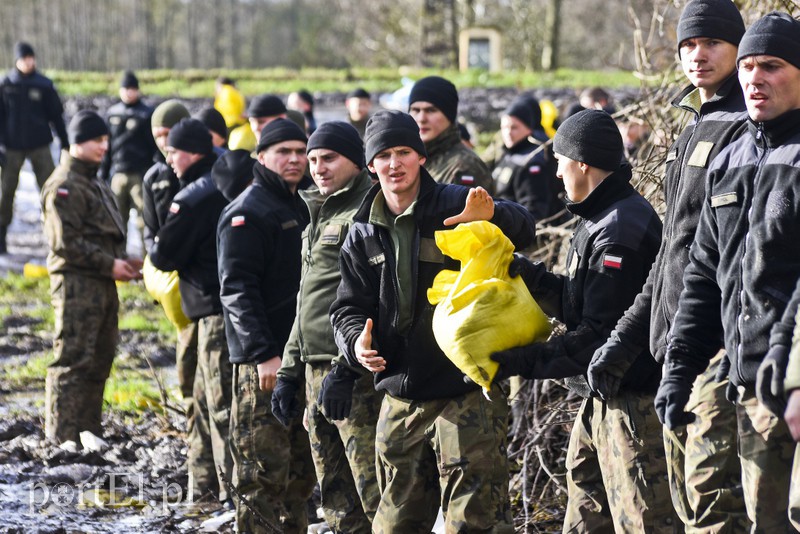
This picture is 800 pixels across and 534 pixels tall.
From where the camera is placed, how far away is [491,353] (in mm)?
4188

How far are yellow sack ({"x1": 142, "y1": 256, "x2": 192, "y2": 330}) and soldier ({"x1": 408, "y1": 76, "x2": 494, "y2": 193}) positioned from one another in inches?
64.8

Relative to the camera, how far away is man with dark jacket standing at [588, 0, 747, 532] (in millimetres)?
3750

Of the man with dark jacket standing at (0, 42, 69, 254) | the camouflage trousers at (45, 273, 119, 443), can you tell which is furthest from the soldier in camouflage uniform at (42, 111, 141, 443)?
the man with dark jacket standing at (0, 42, 69, 254)

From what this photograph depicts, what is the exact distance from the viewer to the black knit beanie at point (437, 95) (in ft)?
21.2

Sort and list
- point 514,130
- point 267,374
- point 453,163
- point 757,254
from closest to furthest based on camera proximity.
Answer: point 757,254, point 267,374, point 453,163, point 514,130

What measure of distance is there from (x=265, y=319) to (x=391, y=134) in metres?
1.51

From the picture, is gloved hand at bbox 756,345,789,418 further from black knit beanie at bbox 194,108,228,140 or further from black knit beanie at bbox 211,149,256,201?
black knit beanie at bbox 194,108,228,140

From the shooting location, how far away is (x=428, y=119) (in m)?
6.49

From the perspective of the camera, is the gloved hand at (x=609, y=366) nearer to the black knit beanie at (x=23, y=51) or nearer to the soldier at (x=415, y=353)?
the soldier at (x=415, y=353)

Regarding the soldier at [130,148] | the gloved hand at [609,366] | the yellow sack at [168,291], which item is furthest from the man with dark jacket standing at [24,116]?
the gloved hand at [609,366]

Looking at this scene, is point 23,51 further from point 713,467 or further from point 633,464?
point 713,467

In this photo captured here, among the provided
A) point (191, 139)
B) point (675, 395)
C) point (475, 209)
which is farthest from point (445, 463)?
point (191, 139)

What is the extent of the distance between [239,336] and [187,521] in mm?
1400

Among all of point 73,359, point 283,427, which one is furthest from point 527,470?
point 73,359
